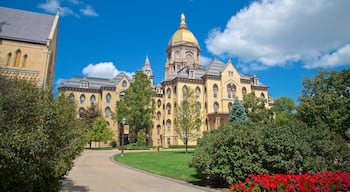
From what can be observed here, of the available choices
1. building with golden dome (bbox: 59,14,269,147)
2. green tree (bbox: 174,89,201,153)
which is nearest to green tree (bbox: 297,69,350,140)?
green tree (bbox: 174,89,201,153)

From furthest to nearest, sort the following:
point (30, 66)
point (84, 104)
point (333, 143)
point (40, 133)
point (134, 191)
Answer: point (84, 104), point (30, 66), point (333, 143), point (134, 191), point (40, 133)

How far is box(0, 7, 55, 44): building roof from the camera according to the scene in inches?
852

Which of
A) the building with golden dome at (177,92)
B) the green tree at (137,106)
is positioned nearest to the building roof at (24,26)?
the green tree at (137,106)

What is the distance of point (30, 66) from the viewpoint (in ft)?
71.3

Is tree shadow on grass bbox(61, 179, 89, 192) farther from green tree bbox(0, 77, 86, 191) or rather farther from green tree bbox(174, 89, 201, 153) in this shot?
green tree bbox(174, 89, 201, 153)

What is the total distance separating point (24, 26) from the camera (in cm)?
2322

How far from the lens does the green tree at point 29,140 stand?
4.62 meters

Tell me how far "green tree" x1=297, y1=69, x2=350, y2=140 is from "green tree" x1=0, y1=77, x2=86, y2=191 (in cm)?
2605

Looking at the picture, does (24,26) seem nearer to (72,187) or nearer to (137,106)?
(72,187)

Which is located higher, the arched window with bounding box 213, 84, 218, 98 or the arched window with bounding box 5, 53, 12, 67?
the arched window with bounding box 213, 84, 218, 98

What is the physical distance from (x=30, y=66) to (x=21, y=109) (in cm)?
1990

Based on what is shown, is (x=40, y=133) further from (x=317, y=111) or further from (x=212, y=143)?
(x=317, y=111)

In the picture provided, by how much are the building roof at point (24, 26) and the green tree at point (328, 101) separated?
30574 millimetres

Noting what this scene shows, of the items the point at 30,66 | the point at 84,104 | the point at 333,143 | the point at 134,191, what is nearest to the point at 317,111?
the point at 333,143
